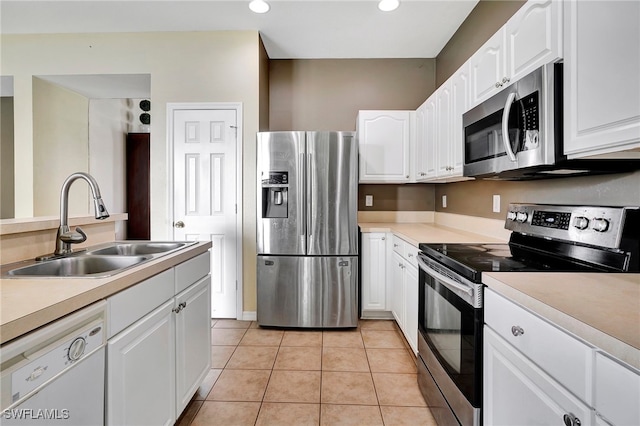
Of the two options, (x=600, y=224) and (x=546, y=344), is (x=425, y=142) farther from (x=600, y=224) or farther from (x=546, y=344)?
(x=546, y=344)

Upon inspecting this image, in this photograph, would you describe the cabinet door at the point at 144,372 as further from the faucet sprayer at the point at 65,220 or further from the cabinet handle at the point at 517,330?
the cabinet handle at the point at 517,330

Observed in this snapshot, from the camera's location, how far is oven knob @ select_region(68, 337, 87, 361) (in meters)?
0.85

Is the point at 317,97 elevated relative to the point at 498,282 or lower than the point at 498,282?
elevated

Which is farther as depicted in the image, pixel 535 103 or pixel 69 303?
pixel 535 103

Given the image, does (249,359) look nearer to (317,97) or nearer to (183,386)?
(183,386)

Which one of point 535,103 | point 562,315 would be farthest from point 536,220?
point 562,315

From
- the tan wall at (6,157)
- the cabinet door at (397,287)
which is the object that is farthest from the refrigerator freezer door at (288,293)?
the tan wall at (6,157)

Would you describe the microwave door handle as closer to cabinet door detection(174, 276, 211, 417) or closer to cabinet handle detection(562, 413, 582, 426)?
cabinet handle detection(562, 413, 582, 426)

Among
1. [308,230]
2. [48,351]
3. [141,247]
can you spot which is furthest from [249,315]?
[48,351]

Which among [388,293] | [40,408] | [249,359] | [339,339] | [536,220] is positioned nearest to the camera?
[40,408]

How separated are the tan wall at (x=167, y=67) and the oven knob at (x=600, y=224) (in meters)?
2.54

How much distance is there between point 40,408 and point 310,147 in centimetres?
236

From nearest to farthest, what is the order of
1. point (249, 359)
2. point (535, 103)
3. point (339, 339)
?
point (535, 103)
point (249, 359)
point (339, 339)

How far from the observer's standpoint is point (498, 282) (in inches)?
42.8
